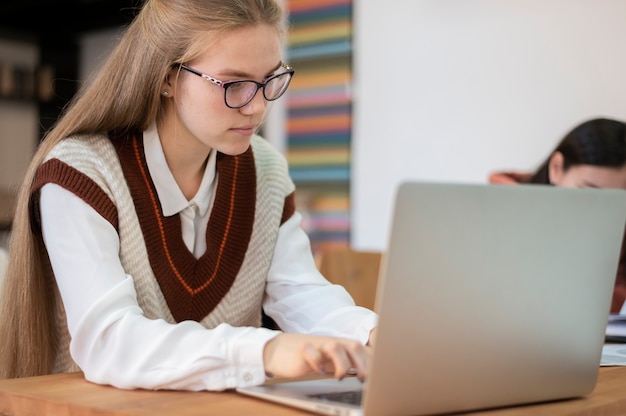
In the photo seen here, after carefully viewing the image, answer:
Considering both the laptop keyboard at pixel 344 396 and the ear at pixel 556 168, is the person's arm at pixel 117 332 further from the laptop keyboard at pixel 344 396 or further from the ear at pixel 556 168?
the ear at pixel 556 168

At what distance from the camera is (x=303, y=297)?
1.57 m

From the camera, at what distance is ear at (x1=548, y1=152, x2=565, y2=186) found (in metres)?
2.59

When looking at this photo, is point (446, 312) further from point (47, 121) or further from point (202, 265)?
point (47, 121)

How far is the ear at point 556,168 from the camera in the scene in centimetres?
259

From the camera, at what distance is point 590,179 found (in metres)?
2.51

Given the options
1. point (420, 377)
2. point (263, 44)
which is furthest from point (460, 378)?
point (263, 44)

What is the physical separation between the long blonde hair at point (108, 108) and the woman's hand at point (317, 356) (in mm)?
514

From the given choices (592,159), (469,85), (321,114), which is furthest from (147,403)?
(321,114)

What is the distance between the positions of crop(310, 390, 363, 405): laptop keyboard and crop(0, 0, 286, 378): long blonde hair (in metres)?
0.60

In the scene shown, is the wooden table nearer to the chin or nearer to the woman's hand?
the woman's hand

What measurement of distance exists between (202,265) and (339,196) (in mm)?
2397

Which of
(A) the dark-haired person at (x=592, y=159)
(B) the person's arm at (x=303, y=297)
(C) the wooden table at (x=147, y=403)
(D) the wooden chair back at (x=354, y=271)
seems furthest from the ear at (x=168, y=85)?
(A) the dark-haired person at (x=592, y=159)

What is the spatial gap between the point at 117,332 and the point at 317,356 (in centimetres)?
29

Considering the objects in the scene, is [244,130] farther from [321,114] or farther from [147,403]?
[321,114]
